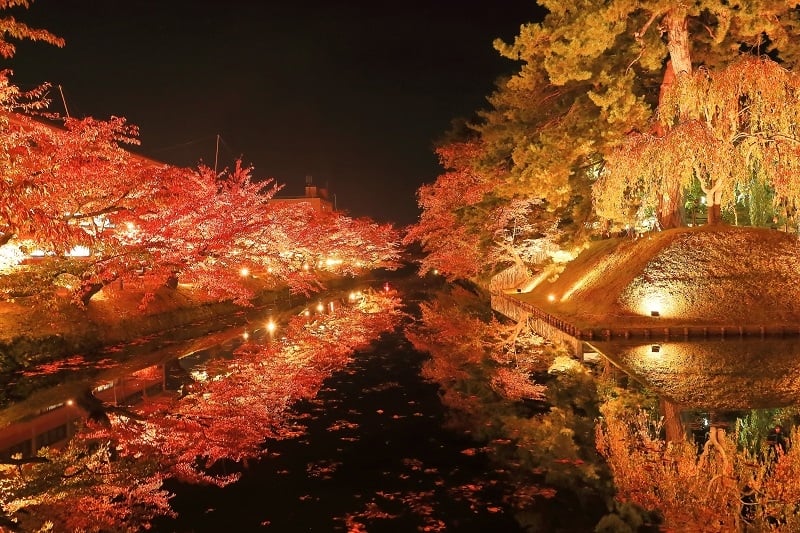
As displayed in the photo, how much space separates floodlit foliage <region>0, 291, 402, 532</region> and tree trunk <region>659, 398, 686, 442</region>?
5.69 meters

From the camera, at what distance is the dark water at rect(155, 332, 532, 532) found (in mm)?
6309

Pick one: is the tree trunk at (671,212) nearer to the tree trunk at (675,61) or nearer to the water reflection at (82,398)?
the tree trunk at (675,61)

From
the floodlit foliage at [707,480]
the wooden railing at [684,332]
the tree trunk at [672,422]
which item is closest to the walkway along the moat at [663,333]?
the wooden railing at [684,332]

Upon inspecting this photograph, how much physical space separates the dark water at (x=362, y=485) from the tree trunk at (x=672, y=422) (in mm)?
2773

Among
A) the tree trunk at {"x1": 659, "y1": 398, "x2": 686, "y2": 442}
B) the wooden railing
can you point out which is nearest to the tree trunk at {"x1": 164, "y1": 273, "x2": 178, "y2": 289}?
the wooden railing

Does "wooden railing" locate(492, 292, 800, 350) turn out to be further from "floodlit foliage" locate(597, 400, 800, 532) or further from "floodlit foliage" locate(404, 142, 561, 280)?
"floodlit foliage" locate(404, 142, 561, 280)

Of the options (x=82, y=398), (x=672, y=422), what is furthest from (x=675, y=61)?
Answer: (x=82, y=398)

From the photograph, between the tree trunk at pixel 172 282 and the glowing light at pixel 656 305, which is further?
the tree trunk at pixel 172 282

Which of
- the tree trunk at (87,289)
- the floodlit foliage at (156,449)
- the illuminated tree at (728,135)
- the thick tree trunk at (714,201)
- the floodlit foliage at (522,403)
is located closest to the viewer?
the floodlit foliage at (156,449)

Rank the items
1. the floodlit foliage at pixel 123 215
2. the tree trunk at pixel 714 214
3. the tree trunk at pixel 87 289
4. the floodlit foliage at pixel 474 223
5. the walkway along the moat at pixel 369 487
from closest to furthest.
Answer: the walkway along the moat at pixel 369 487 → the floodlit foliage at pixel 123 215 → the tree trunk at pixel 87 289 → the tree trunk at pixel 714 214 → the floodlit foliage at pixel 474 223

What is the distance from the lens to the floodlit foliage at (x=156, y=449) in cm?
682

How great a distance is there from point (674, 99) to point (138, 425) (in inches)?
720

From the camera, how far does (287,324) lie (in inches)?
1020

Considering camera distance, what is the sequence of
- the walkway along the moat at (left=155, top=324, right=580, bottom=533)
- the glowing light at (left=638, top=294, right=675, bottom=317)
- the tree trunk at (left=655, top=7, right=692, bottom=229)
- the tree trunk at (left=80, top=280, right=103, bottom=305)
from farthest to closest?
1. the tree trunk at (left=655, top=7, right=692, bottom=229)
2. the tree trunk at (left=80, top=280, right=103, bottom=305)
3. the glowing light at (left=638, top=294, right=675, bottom=317)
4. the walkway along the moat at (left=155, top=324, right=580, bottom=533)
